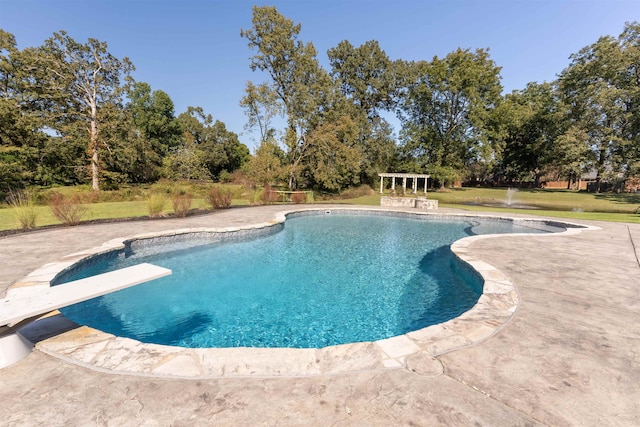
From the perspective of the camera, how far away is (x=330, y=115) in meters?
22.3

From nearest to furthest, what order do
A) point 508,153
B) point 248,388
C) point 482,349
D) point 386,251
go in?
point 248,388
point 482,349
point 386,251
point 508,153

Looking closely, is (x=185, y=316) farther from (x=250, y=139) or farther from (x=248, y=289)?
(x=250, y=139)

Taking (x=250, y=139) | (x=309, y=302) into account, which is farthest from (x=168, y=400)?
(x=250, y=139)

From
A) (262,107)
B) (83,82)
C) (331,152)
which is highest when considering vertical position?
(83,82)

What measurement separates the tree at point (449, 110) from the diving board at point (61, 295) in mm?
28041

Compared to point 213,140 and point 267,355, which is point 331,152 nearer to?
point 267,355

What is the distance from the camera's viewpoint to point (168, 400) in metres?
1.80

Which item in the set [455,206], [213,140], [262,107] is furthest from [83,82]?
[455,206]

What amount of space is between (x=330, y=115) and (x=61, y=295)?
861 inches

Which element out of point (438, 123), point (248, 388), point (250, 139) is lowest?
point (248, 388)

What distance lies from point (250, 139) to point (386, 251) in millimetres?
15405

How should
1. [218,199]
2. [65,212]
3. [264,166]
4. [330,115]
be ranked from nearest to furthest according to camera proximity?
[65,212]
[218,199]
[264,166]
[330,115]

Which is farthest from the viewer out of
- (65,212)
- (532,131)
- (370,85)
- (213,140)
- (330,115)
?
(213,140)

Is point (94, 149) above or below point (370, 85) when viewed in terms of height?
below
